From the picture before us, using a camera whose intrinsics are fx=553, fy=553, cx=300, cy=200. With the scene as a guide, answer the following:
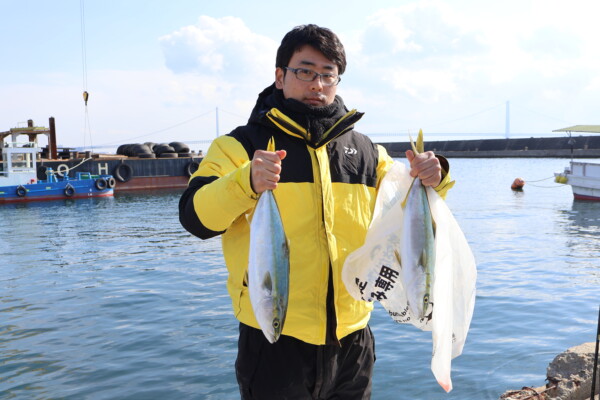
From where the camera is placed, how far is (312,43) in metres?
2.49

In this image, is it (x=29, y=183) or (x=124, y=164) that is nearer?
(x=29, y=183)

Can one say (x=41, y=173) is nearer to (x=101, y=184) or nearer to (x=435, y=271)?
(x=101, y=184)

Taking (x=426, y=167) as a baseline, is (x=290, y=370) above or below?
A: below

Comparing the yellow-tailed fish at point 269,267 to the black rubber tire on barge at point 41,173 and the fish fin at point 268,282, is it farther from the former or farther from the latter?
the black rubber tire on barge at point 41,173

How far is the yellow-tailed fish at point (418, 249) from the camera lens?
2.34 m

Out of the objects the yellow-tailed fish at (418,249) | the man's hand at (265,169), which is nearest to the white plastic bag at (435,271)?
the yellow-tailed fish at (418,249)

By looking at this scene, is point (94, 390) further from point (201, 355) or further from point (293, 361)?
point (293, 361)

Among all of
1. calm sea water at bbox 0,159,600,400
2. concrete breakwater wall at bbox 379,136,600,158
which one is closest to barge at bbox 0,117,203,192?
calm sea water at bbox 0,159,600,400

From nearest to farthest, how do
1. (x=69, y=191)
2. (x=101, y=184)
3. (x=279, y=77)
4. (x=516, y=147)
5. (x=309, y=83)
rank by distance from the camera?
(x=309, y=83)
(x=279, y=77)
(x=69, y=191)
(x=101, y=184)
(x=516, y=147)

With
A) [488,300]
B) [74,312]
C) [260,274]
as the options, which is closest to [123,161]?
[74,312]

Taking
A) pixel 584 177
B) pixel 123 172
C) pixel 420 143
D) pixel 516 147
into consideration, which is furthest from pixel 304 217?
pixel 516 147

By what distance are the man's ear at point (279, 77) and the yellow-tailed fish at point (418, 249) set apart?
2.27 ft

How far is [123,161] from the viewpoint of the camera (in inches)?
1454

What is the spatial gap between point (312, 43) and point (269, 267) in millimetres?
1036
